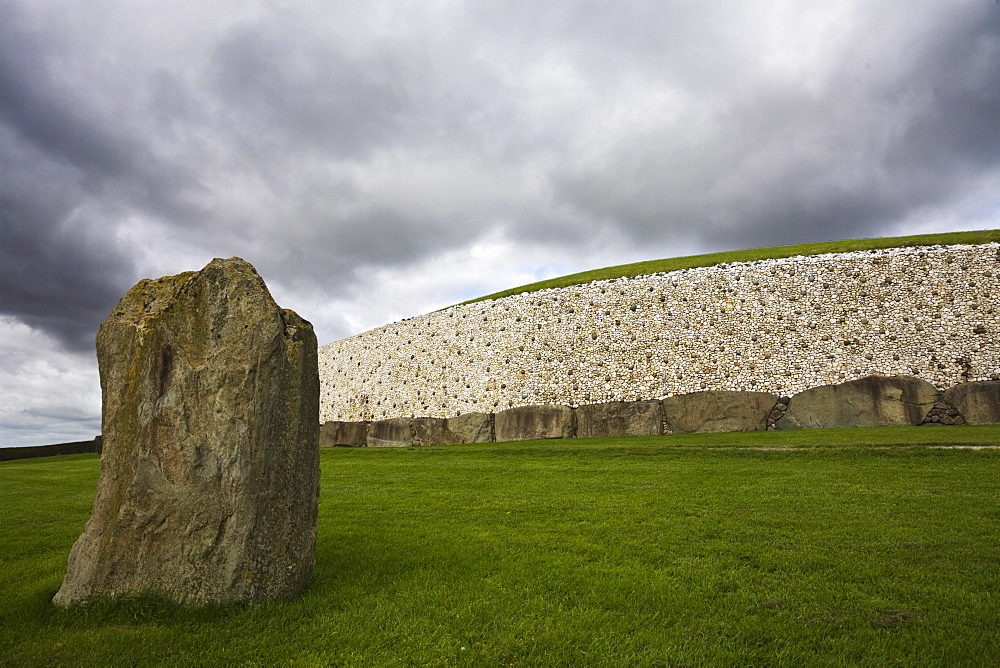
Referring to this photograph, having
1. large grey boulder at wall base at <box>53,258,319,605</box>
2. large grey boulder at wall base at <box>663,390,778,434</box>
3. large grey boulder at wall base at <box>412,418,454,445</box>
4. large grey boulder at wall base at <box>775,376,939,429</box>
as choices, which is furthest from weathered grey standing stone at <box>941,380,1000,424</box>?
large grey boulder at wall base at <box>53,258,319,605</box>

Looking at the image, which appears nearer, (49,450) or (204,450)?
(204,450)

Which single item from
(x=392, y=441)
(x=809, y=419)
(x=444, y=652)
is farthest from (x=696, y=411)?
(x=444, y=652)

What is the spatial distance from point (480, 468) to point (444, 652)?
505 inches

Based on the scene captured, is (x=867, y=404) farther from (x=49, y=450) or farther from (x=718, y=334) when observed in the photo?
(x=49, y=450)

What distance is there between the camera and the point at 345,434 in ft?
108

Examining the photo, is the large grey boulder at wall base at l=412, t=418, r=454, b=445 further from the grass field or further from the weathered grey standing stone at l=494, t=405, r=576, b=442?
the grass field

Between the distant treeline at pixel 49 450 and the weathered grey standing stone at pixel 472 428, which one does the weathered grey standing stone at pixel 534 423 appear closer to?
the weathered grey standing stone at pixel 472 428

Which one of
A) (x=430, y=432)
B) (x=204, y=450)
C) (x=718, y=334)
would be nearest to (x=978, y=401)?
(x=718, y=334)

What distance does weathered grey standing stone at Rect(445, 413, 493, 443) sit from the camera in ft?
92.3

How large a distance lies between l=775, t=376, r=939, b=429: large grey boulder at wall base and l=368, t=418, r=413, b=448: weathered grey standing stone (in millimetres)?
17732

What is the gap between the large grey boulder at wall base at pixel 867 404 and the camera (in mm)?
22469

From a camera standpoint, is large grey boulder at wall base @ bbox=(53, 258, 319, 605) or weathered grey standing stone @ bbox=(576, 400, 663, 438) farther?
weathered grey standing stone @ bbox=(576, 400, 663, 438)

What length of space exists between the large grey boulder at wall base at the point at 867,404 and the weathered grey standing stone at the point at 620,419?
4.95 meters

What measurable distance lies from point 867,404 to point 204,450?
2443cm
